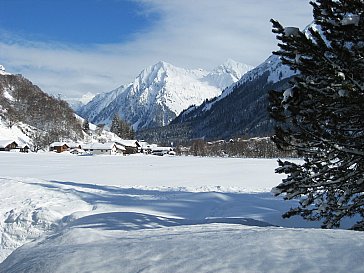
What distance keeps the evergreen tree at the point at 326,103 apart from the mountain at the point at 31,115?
11235cm

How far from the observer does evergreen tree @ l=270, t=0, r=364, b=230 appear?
624 cm

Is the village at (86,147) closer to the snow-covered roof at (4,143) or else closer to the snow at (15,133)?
the snow-covered roof at (4,143)

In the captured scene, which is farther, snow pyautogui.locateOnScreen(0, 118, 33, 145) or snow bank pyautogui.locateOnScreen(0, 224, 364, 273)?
snow pyautogui.locateOnScreen(0, 118, 33, 145)

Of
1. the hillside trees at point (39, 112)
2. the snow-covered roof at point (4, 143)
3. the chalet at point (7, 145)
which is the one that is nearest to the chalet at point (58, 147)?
the chalet at point (7, 145)

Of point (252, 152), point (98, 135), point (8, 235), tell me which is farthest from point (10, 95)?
point (8, 235)

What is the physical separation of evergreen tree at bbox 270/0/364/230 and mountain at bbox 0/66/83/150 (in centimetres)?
11235

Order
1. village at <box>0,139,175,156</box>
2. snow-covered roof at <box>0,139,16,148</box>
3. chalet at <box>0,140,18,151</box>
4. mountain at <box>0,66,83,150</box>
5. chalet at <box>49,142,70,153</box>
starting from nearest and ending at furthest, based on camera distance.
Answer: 1. chalet at <box>0,140,18,151</box>
2. snow-covered roof at <box>0,139,16,148</box>
3. village at <box>0,139,175,156</box>
4. chalet at <box>49,142,70,153</box>
5. mountain at <box>0,66,83,150</box>

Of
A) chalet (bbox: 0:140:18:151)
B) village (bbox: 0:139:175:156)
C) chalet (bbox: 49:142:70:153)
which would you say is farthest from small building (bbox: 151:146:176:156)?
chalet (bbox: 0:140:18:151)

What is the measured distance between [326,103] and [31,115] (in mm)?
144939

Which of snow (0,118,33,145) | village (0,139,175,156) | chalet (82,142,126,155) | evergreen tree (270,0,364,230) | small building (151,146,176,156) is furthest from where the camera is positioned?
small building (151,146,176,156)

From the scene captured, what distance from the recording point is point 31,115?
456 feet

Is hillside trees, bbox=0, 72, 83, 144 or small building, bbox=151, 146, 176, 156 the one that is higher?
hillside trees, bbox=0, 72, 83, 144

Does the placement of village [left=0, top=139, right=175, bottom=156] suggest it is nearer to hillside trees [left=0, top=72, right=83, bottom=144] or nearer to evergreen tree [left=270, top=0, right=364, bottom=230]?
hillside trees [left=0, top=72, right=83, bottom=144]

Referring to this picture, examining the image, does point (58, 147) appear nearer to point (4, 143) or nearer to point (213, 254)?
point (4, 143)
